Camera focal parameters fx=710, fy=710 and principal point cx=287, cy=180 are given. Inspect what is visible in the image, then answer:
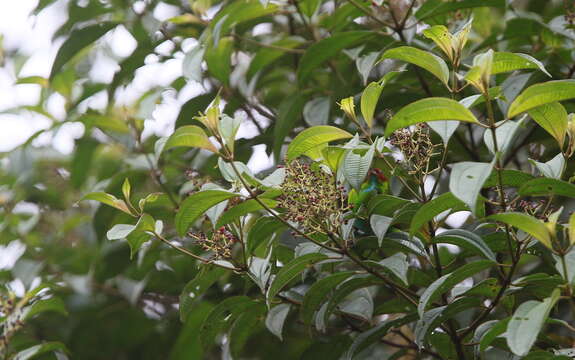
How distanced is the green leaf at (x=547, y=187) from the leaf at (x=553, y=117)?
0.09 m

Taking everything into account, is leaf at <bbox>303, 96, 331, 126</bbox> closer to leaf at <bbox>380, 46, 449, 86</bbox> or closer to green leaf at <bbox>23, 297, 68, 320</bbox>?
leaf at <bbox>380, 46, 449, 86</bbox>

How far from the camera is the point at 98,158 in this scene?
231 centimetres

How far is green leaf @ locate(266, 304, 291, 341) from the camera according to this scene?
1311 mm

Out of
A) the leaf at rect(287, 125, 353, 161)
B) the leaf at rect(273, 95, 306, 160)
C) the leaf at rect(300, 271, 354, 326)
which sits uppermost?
the leaf at rect(287, 125, 353, 161)

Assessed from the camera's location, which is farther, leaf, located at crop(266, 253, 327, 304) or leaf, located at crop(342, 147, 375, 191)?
leaf, located at crop(266, 253, 327, 304)

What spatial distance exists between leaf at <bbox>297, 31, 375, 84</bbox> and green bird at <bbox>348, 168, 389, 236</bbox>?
38 centimetres

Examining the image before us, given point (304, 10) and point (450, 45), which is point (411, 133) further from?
point (304, 10)

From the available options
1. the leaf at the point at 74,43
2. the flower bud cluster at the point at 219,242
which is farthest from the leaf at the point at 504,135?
the leaf at the point at 74,43

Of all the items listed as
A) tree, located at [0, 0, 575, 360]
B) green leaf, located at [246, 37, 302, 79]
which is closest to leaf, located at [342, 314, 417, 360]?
tree, located at [0, 0, 575, 360]

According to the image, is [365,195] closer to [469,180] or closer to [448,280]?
[448,280]

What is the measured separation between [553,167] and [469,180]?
0.90 ft

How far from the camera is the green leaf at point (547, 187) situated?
3.17 feet

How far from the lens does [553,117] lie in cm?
102

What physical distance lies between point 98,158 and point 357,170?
4.88 ft
